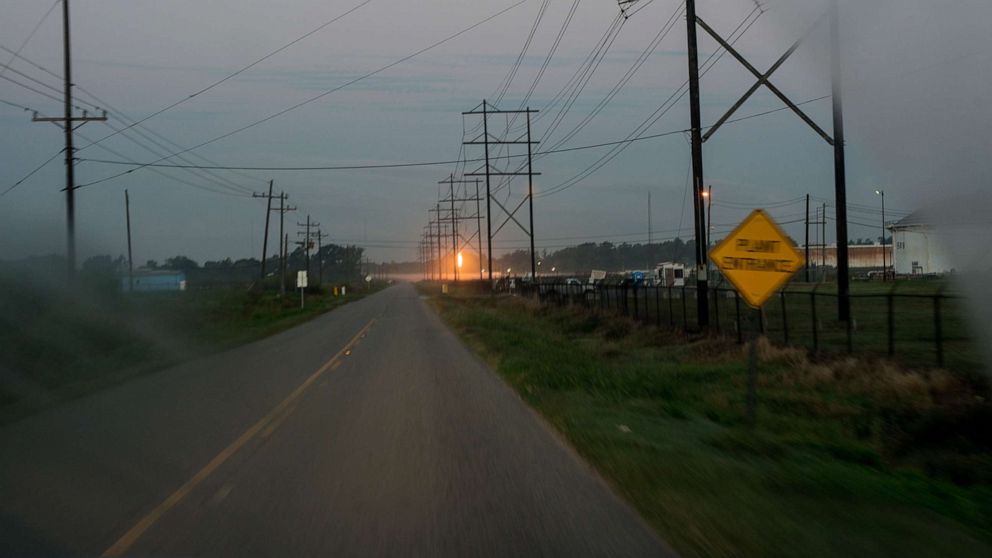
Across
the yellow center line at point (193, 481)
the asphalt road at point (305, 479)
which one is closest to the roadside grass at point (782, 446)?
the asphalt road at point (305, 479)

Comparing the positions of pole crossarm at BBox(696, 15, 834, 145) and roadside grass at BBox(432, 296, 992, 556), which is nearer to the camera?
roadside grass at BBox(432, 296, 992, 556)

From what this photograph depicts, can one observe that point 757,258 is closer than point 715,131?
Yes

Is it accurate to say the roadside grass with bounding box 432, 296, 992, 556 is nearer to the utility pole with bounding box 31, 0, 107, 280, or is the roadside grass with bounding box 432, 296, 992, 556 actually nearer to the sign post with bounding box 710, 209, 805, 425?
the sign post with bounding box 710, 209, 805, 425

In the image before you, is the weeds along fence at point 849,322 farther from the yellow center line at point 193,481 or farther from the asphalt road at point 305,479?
the yellow center line at point 193,481

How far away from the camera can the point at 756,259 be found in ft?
42.0

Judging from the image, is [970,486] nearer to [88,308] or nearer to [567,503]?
[567,503]

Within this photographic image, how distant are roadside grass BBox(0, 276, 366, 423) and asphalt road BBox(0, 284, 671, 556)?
124 inches

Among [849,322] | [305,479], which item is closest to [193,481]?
[305,479]

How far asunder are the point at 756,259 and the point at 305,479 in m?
6.64

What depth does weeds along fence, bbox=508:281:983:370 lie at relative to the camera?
19.3 m

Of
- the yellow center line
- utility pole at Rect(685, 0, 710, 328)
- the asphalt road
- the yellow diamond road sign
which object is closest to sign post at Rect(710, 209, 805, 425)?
the yellow diamond road sign

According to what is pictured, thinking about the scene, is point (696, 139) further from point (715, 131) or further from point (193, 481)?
point (193, 481)

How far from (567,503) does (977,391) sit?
9.47 metres

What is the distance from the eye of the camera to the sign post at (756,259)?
1270cm
